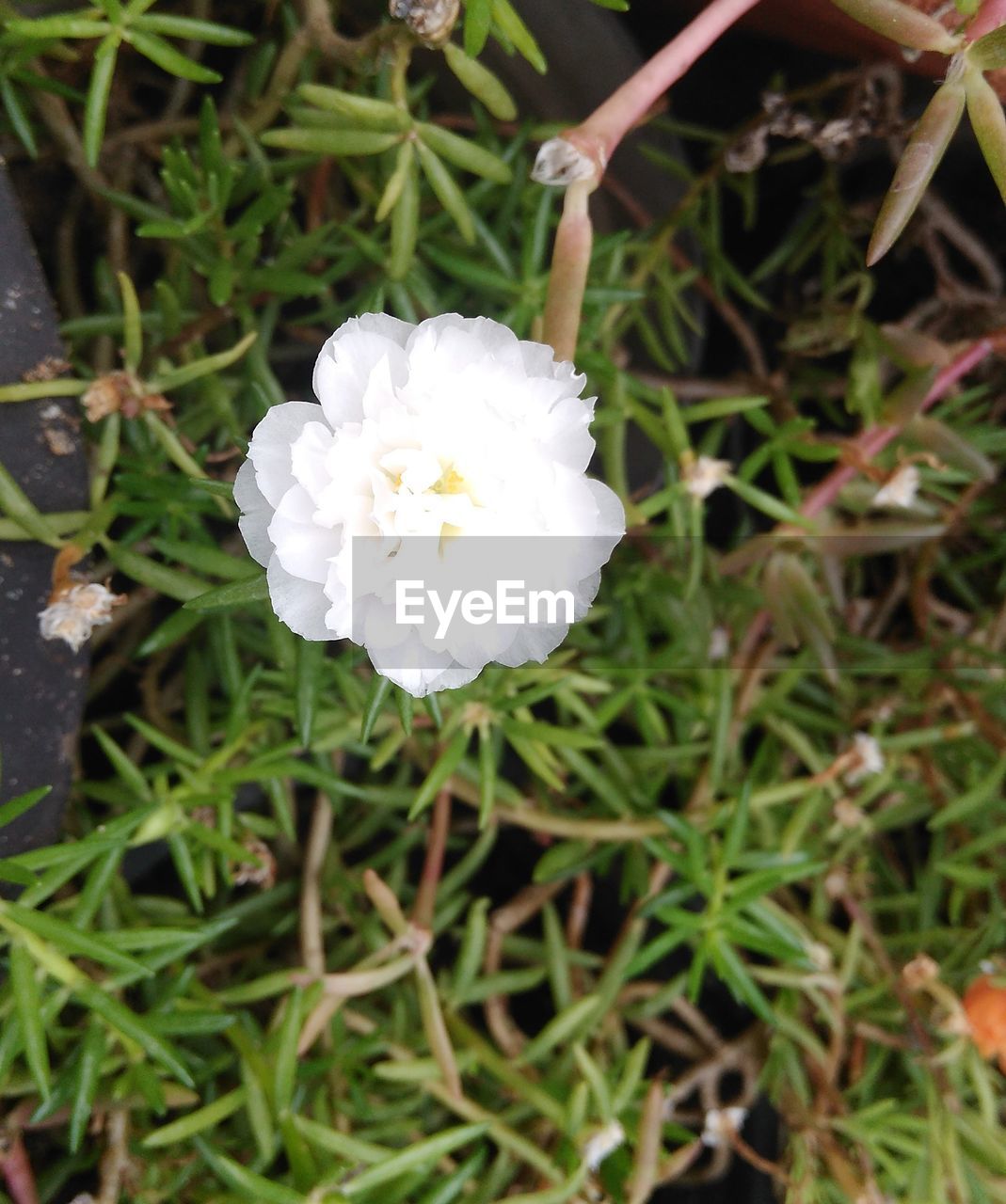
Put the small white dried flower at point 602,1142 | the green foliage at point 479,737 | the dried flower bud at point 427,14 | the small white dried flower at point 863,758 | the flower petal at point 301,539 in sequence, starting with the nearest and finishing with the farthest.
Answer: the flower petal at point 301,539 < the dried flower bud at point 427,14 < the green foliage at point 479,737 < the small white dried flower at point 602,1142 < the small white dried flower at point 863,758

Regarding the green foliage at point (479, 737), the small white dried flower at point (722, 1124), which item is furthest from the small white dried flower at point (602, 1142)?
the small white dried flower at point (722, 1124)

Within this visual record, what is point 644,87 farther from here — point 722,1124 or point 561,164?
point 722,1124

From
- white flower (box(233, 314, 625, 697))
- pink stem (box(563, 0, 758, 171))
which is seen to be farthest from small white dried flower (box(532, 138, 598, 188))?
white flower (box(233, 314, 625, 697))

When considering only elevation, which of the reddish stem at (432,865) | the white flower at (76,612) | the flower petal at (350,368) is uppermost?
the flower petal at (350,368)

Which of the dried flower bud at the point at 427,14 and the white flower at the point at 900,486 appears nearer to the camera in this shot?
the dried flower bud at the point at 427,14

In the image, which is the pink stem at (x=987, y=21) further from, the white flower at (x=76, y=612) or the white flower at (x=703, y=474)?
the white flower at (x=76, y=612)

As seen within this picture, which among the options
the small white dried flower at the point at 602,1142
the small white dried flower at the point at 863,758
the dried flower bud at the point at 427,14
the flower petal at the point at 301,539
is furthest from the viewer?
the small white dried flower at the point at 863,758

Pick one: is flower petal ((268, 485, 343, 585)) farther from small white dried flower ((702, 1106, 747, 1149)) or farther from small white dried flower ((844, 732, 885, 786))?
small white dried flower ((702, 1106, 747, 1149))

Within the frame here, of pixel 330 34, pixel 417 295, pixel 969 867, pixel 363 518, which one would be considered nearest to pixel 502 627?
pixel 363 518

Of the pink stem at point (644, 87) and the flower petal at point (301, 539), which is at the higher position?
the pink stem at point (644, 87)
